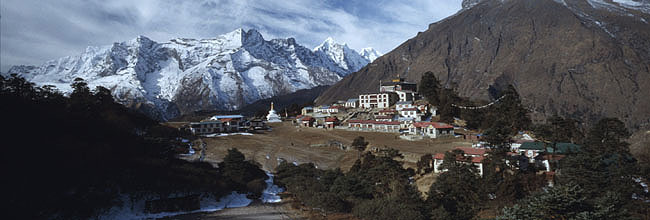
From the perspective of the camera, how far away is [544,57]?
127750 mm

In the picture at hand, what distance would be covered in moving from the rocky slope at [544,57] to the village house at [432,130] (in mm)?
55517

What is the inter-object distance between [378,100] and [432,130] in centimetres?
2312

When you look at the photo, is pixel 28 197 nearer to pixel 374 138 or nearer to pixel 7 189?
pixel 7 189

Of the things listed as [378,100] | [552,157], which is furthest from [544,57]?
[552,157]

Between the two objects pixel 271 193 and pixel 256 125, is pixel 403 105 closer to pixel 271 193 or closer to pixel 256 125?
pixel 256 125

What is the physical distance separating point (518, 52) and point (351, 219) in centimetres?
14366

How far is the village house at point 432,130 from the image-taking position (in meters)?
43.4

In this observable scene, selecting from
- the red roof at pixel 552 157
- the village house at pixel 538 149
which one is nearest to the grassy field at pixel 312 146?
the village house at pixel 538 149

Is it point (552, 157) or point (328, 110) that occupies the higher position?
point (328, 110)

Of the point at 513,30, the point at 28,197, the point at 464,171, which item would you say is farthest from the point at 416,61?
the point at 28,197

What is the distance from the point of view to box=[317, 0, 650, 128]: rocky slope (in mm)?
106250

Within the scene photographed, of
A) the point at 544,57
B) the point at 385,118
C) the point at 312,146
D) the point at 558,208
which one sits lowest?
the point at 312,146

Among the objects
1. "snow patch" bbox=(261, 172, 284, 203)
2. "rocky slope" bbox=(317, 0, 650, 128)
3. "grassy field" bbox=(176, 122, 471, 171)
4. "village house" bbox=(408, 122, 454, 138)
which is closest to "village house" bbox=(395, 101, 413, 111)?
"grassy field" bbox=(176, 122, 471, 171)

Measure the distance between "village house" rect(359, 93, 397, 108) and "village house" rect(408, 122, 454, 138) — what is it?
19.3 m
